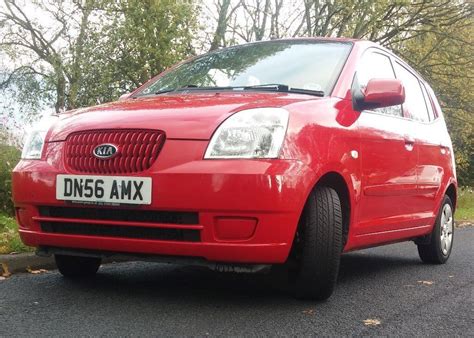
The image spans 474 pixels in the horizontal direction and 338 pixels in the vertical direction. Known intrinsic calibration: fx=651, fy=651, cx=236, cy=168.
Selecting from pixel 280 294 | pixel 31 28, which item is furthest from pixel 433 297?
pixel 31 28

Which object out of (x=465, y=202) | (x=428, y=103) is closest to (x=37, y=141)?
(x=428, y=103)

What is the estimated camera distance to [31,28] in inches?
960

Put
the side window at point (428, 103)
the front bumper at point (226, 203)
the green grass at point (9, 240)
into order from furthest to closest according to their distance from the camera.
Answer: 1. the side window at point (428, 103)
2. the green grass at point (9, 240)
3. the front bumper at point (226, 203)

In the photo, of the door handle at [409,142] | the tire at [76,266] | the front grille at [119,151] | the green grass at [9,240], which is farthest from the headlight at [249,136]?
the green grass at [9,240]

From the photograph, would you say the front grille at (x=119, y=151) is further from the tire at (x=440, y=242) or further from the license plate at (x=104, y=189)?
the tire at (x=440, y=242)

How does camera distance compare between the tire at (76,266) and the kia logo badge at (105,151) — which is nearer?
the kia logo badge at (105,151)

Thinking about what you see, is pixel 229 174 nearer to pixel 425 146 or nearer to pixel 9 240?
pixel 425 146

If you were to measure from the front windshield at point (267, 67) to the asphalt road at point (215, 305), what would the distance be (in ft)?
4.34

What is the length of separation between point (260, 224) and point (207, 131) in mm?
546


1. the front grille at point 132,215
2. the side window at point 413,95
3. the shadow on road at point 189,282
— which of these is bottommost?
the shadow on road at point 189,282

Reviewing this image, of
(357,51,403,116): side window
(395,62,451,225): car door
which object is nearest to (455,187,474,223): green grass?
(395,62,451,225): car door

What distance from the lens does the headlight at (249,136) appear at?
3295mm

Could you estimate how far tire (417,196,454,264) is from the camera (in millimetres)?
5815

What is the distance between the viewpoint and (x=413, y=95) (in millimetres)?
5652
